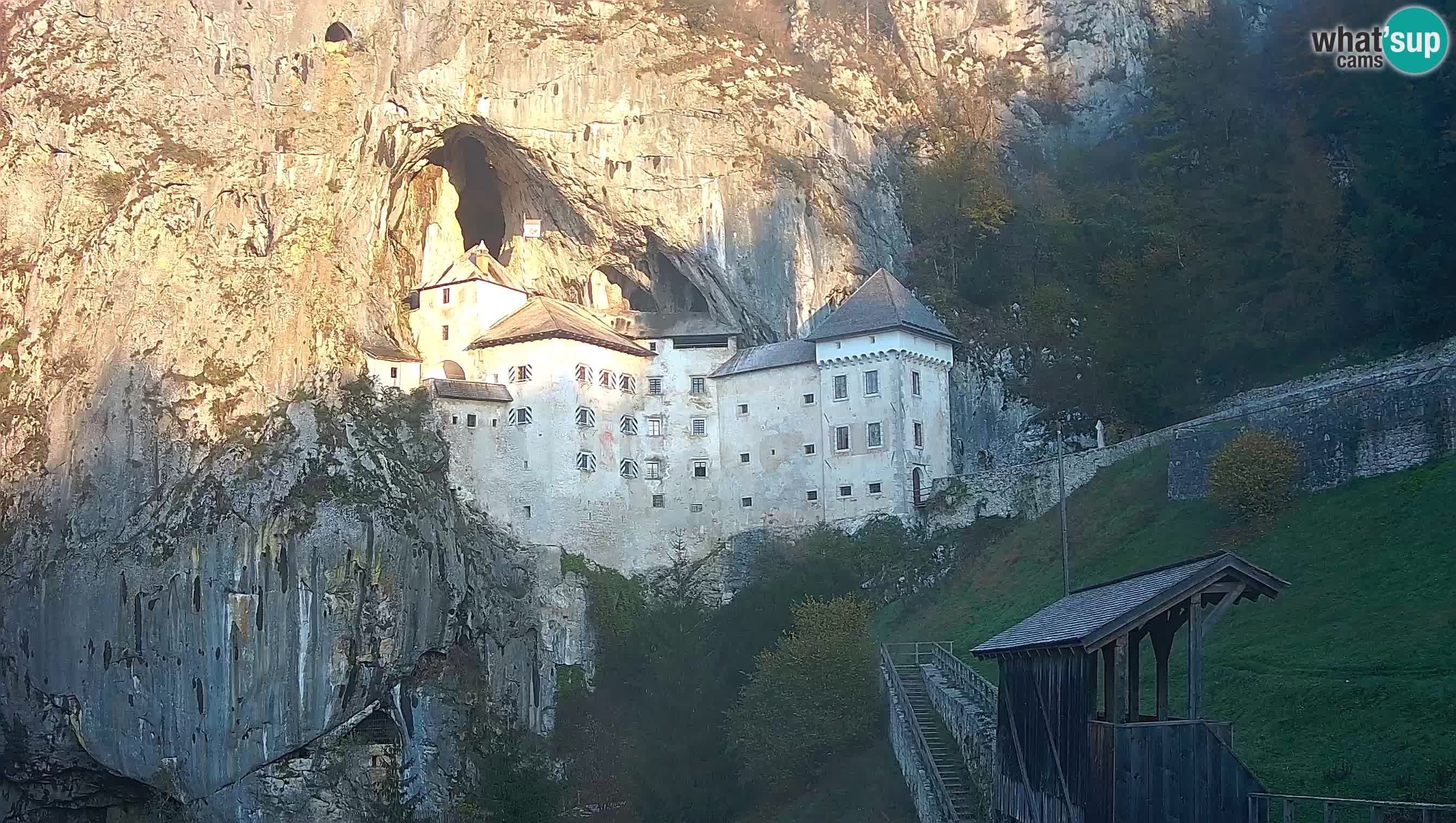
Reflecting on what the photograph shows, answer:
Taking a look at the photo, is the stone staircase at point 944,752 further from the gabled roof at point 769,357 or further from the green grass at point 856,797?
the gabled roof at point 769,357

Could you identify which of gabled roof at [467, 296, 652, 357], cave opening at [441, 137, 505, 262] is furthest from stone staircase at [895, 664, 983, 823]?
cave opening at [441, 137, 505, 262]

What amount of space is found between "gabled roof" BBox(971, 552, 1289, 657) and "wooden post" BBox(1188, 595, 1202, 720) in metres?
0.29

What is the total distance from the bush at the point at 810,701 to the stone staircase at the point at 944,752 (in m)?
2.72

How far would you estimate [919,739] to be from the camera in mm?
35938

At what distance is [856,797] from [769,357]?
80.6ft

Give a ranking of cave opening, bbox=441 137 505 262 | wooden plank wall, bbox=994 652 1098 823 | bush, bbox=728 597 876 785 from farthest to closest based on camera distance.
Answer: cave opening, bbox=441 137 505 262 → bush, bbox=728 597 876 785 → wooden plank wall, bbox=994 652 1098 823

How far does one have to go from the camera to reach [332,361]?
197 feet

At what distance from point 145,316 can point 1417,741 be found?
48.2m

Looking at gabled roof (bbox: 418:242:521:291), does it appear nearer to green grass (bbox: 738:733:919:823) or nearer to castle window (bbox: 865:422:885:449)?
castle window (bbox: 865:422:885:449)

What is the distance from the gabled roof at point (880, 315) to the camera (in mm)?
60844

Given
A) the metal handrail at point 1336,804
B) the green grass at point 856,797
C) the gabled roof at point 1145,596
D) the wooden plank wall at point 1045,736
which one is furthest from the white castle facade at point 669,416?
the metal handrail at point 1336,804

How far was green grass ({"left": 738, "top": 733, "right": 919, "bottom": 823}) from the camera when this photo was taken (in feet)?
130

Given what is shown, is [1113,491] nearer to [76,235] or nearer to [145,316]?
[145,316]

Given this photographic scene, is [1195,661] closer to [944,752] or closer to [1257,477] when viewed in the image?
[944,752]
